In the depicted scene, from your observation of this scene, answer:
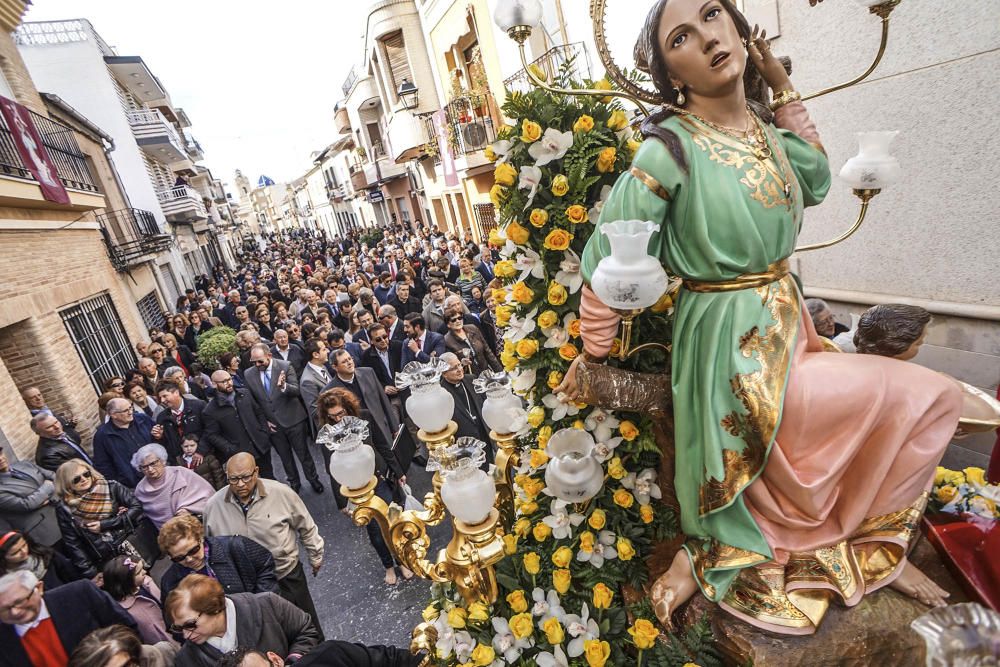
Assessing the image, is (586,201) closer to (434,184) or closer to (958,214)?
(958,214)

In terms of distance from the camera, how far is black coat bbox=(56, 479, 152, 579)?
141 inches

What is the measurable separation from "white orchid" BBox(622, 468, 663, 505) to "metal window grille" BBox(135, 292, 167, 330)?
14824 millimetres

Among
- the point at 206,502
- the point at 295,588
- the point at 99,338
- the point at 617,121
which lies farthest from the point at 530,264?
the point at 99,338

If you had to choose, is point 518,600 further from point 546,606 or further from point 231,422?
point 231,422

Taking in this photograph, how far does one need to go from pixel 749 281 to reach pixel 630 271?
605 millimetres

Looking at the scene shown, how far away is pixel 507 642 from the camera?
2.13 meters

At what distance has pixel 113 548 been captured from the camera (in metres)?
Result: 3.72

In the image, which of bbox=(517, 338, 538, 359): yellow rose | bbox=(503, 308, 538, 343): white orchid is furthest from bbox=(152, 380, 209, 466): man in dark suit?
bbox=(517, 338, 538, 359): yellow rose

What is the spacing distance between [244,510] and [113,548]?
137 centimetres

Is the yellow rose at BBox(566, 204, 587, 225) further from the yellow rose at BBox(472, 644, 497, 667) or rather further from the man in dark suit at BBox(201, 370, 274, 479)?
the man in dark suit at BBox(201, 370, 274, 479)

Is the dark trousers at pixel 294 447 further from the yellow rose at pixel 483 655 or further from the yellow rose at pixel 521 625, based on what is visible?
the yellow rose at pixel 521 625

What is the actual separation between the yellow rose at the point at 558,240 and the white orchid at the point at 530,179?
212 mm

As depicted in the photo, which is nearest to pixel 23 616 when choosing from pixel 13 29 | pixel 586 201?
pixel 586 201

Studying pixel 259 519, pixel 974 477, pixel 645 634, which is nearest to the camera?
pixel 645 634
